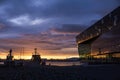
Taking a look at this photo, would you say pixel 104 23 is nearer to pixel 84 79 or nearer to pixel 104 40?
pixel 104 40

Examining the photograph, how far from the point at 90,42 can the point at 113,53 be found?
40.5 meters

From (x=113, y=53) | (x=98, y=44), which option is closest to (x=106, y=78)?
(x=113, y=53)

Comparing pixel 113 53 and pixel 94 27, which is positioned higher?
pixel 94 27

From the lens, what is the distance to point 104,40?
99062 millimetres

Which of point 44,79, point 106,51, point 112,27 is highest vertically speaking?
point 112,27

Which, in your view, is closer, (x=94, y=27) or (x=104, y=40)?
(x=104, y=40)

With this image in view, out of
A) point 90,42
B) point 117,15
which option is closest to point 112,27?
point 117,15

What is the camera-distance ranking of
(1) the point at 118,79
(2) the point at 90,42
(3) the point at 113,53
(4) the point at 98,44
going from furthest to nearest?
(2) the point at 90,42 < (4) the point at 98,44 < (3) the point at 113,53 < (1) the point at 118,79

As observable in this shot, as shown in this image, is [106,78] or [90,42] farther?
[90,42]

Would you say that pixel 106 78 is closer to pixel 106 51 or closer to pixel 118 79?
pixel 118 79

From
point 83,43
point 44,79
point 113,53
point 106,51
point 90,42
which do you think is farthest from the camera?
point 83,43

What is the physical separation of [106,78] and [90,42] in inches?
3829

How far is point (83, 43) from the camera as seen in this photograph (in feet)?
482

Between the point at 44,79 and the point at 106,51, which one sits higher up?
the point at 106,51
